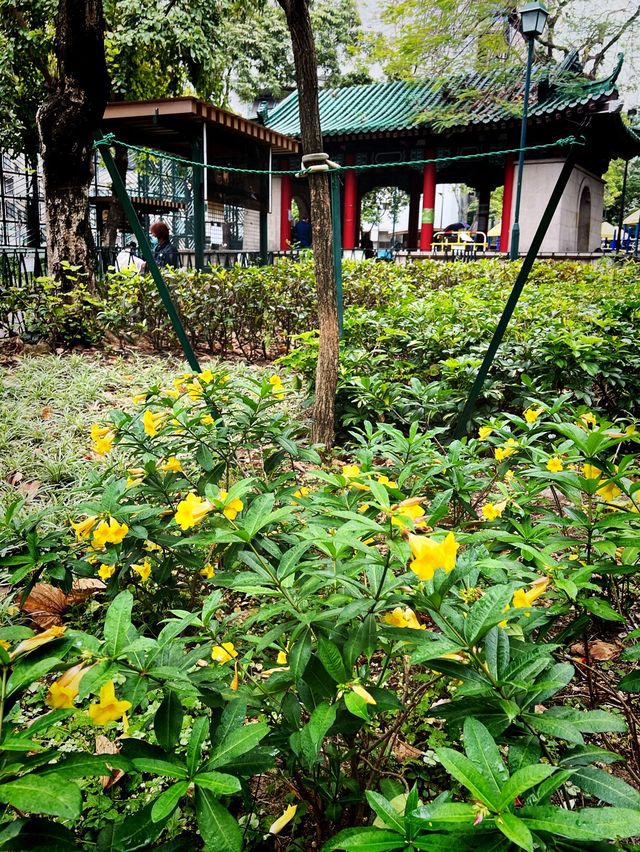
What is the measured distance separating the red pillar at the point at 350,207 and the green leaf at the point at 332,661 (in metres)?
16.2

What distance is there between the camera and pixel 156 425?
1.69 meters

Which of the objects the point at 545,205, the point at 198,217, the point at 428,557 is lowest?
the point at 428,557

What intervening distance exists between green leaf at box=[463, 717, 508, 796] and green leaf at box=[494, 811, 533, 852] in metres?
0.04

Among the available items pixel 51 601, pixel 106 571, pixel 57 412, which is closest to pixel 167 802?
pixel 106 571

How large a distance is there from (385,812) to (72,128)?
580cm

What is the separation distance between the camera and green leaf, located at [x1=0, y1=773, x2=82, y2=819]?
1.91 ft

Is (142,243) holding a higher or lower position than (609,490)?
higher

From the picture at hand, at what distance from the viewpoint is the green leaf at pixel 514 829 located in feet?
1.80

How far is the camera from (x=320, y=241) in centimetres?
277

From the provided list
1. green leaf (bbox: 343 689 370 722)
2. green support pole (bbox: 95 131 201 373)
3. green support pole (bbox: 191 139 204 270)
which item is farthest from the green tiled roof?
green leaf (bbox: 343 689 370 722)

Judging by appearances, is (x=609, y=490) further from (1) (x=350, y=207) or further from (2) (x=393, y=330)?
(1) (x=350, y=207)

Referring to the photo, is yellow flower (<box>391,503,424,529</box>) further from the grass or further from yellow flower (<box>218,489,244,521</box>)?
the grass

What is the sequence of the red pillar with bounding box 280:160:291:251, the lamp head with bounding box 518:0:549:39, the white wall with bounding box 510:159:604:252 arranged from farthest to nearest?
the red pillar with bounding box 280:160:291:251 < the white wall with bounding box 510:159:604:252 < the lamp head with bounding box 518:0:549:39

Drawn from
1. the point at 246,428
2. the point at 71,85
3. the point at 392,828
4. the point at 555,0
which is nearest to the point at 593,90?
the point at 555,0
